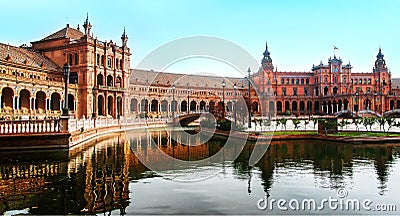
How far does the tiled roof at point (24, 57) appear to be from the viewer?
48.6m

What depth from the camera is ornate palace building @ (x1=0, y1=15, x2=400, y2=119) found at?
→ 4794 cm

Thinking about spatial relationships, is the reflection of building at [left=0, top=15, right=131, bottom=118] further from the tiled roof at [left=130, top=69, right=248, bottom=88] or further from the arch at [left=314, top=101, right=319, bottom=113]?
the arch at [left=314, top=101, right=319, bottom=113]

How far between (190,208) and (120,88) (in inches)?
2146

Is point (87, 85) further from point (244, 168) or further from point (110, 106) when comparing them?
point (244, 168)

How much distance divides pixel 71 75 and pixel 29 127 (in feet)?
126

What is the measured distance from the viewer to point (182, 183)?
13.4 m

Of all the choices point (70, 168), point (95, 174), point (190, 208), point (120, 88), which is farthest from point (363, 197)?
point (120, 88)

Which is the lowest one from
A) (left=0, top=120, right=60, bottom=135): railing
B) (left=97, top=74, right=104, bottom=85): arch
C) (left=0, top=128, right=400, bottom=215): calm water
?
(left=0, top=128, right=400, bottom=215): calm water

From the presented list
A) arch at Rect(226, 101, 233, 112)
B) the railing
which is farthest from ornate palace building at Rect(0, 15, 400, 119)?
the railing

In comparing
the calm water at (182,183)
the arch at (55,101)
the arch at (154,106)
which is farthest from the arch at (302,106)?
the calm water at (182,183)

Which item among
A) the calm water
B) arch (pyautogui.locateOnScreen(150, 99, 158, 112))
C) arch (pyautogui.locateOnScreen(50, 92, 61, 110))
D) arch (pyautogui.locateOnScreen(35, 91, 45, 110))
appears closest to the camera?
the calm water

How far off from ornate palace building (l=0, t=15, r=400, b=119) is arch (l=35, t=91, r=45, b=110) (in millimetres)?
129

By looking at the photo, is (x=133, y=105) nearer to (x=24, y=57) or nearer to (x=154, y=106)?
(x=154, y=106)

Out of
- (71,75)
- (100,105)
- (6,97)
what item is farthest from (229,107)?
(6,97)
